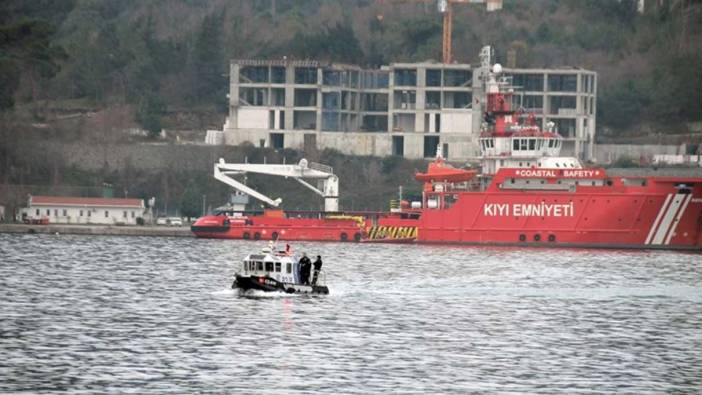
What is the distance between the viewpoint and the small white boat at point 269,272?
67.4 m

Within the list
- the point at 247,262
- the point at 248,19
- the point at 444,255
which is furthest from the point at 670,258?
the point at 248,19

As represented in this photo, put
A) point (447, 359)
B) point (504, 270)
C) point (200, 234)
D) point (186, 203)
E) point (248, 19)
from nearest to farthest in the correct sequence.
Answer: point (447, 359), point (504, 270), point (200, 234), point (186, 203), point (248, 19)

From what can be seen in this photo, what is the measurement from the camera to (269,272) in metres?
67.8

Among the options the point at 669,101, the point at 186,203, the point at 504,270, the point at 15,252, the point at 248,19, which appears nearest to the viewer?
the point at 504,270

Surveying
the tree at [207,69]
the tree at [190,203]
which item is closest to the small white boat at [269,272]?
the tree at [190,203]

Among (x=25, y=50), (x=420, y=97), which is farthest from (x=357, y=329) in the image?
(x=420, y=97)

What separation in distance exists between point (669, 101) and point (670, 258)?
156ft

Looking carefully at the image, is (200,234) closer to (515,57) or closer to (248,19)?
(515,57)

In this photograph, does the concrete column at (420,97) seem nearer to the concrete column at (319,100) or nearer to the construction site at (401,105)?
the construction site at (401,105)

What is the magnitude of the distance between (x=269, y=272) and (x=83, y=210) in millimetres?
57463

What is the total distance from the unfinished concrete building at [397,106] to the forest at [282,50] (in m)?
4.59

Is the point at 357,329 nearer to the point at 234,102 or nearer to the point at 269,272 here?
the point at 269,272

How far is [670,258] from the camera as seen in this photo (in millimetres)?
100438

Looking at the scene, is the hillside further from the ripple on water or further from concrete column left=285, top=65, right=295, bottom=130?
the ripple on water
